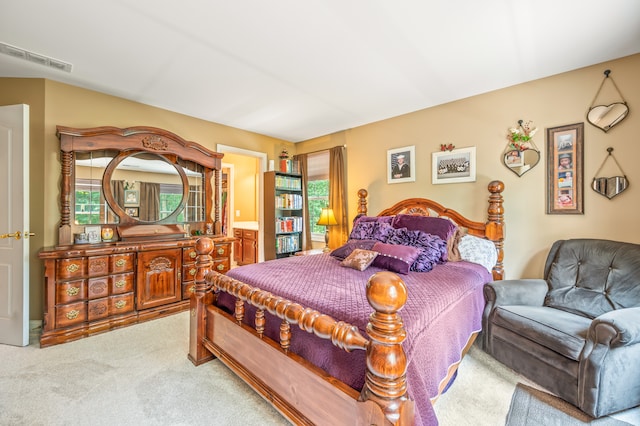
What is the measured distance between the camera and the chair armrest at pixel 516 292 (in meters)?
2.13

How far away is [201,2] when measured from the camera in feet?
5.30

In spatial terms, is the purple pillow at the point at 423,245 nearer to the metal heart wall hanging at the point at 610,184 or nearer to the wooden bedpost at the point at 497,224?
the wooden bedpost at the point at 497,224

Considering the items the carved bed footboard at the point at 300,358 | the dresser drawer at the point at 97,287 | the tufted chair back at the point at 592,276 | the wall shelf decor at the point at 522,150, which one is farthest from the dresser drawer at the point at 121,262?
the wall shelf decor at the point at 522,150

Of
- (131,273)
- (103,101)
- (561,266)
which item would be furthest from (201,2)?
(561,266)

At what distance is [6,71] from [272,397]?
11.9 ft

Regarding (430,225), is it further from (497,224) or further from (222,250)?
(222,250)

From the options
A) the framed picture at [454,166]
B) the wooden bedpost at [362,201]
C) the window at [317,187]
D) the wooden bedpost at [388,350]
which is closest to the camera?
the wooden bedpost at [388,350]

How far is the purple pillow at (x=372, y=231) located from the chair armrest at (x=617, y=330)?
158cm

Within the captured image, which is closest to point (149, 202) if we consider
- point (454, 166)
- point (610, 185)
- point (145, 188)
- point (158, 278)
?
point (145, 188)

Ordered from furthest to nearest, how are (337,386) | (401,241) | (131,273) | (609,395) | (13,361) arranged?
(131,273) → (401,241) → (13,361) → (609,395) → (337,386)

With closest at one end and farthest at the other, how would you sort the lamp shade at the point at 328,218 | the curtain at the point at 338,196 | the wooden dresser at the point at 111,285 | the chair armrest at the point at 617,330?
the chair armrest at the point at 617,330
the wooden dresser at the point at 111,285
the lamp shade at the point at 328,218
the curtain at the point at 338,196

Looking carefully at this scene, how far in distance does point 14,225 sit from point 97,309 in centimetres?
102

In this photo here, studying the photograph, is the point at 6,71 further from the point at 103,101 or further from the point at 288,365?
the point at 288,365

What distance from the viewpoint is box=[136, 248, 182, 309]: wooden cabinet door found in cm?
282
